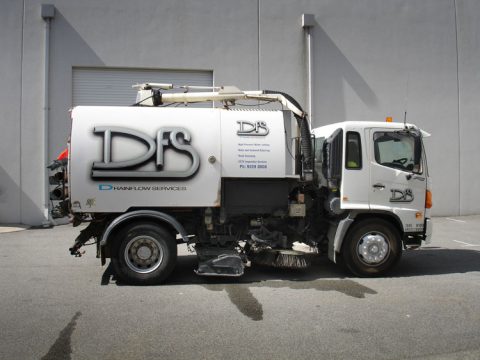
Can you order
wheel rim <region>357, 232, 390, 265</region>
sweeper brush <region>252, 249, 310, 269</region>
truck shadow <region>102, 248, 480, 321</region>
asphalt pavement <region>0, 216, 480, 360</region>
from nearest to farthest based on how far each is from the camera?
asphalt pavement <region>0, 216, 480, 360</region> < truck shadow <region>102, 248, 480, 321</region> < sweeper brush <region>252, 249, 310, 269</region> < wheel rim <region>357, 232, 390, 265</region>

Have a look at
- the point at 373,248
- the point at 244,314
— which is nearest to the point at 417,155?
the point at 373,248

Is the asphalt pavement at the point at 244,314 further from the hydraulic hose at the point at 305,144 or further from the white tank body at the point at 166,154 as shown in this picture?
the hydraulic hose at the point at 305,144

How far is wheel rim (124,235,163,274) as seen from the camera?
7.14 metres

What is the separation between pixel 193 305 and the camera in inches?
245

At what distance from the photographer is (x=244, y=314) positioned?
19.2ft

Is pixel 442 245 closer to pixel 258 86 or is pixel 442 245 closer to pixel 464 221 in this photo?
pixel 464 221

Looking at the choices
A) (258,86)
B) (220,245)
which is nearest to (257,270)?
(220,245)

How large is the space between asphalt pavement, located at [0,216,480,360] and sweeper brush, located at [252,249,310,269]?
0.77ft

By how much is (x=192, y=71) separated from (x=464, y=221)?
30.8 ft

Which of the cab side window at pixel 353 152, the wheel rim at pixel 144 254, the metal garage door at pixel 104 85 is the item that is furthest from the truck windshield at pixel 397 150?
the metal garage door at pixel 104 85

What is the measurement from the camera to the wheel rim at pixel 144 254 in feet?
23.4

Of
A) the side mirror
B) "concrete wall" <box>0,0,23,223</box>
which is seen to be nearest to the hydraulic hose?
the side mirror

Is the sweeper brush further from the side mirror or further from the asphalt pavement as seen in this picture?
the side mirror

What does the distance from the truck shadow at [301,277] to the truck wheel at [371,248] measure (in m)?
0.28
